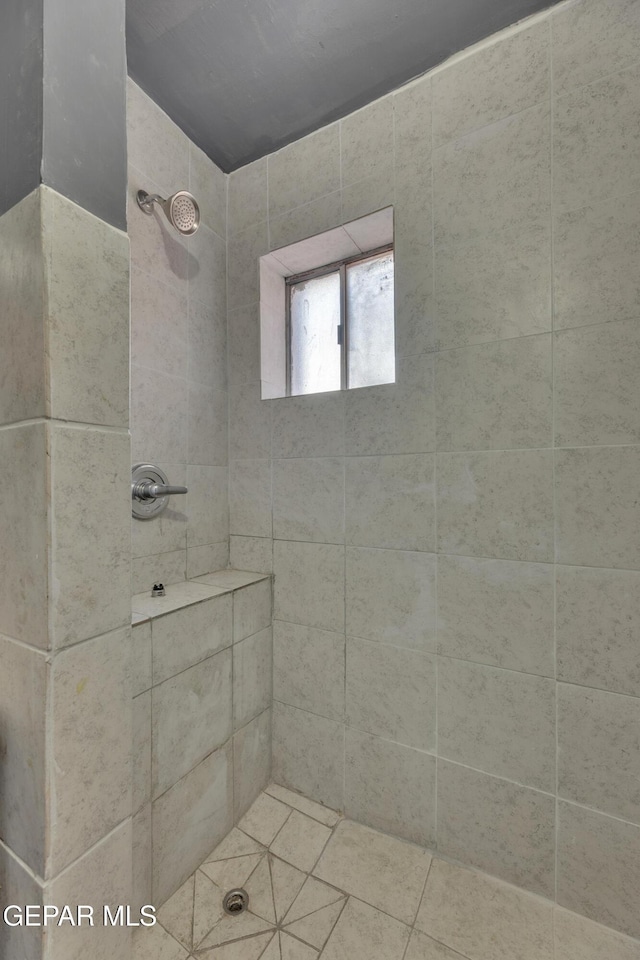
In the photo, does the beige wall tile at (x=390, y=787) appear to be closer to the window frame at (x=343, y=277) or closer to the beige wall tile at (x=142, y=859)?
the beige wall tile at (x=142, y=859)

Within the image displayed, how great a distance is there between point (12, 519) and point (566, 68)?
1.58m

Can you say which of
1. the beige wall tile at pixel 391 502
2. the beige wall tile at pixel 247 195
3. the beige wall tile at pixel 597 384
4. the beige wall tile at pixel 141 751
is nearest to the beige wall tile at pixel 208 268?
the beige wall tile at pixel 247 195

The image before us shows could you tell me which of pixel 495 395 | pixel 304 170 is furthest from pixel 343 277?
pixel 495 395

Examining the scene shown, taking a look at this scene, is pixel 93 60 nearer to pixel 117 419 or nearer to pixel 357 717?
pixel 117 419

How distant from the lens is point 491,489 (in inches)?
43.0

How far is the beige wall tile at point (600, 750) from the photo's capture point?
948mm

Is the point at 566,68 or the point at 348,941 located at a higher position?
the point at 566,68

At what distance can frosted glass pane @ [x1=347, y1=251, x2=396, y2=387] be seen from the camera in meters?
1.46

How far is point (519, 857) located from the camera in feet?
3.47

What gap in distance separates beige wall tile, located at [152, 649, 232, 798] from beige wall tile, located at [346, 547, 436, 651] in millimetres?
437

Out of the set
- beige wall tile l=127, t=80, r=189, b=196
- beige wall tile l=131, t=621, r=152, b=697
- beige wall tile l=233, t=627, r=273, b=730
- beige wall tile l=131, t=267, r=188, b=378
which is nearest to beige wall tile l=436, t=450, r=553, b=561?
beige wall tile l=233, t=627, r=273, b=730

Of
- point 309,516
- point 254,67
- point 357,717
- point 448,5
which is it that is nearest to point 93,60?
point 254,67

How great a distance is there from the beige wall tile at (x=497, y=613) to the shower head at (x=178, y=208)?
1.27 m

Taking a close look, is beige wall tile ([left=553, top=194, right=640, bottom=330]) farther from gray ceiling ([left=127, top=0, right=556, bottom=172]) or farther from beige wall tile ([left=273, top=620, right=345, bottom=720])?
beige wall tile ([left=273, top=620, right=345, bottom=720])
